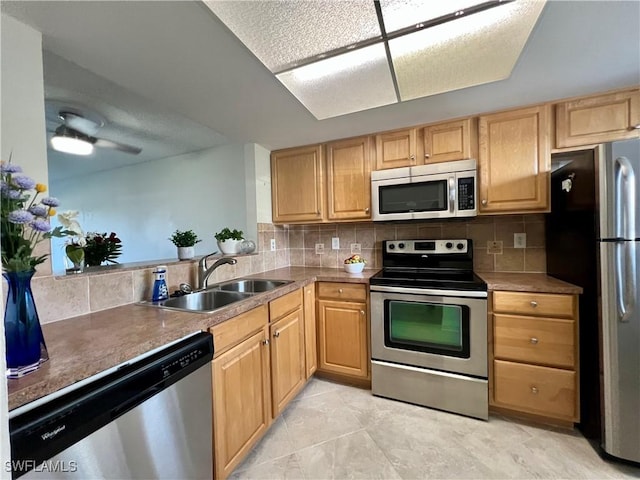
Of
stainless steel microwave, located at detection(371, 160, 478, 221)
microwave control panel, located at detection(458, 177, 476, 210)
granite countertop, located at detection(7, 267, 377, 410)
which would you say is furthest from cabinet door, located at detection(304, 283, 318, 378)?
microwave control panel, located at detection(458, 177, 476, 210)

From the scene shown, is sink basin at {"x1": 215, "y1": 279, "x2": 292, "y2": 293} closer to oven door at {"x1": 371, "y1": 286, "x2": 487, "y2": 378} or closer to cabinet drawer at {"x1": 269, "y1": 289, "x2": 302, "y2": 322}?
cabinet drawer at {"x1": 269, "y1": 289, "x2": 302, "y2": 322}

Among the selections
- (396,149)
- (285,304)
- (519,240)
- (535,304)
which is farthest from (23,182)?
(519,240)

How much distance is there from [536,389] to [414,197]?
147cm

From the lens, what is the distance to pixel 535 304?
1.65 m

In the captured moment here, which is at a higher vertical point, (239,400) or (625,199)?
(625,199)

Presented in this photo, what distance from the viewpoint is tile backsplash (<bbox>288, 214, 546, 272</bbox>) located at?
2129 millimetres

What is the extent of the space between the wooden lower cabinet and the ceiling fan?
2467mm

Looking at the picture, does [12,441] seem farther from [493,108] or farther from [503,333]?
[493,108]

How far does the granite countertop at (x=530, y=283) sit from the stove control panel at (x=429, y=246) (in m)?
0.30

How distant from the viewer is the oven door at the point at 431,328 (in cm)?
176

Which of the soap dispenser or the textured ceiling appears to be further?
the soap dispenser

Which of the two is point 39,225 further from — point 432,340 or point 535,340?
point 535,340

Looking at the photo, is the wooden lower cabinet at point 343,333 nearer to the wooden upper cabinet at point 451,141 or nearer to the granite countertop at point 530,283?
the granite countertop at point 530,283

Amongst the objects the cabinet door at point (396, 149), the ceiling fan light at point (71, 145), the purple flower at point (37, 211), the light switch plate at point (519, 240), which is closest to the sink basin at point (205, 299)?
the purple flower at point (37, 211)
